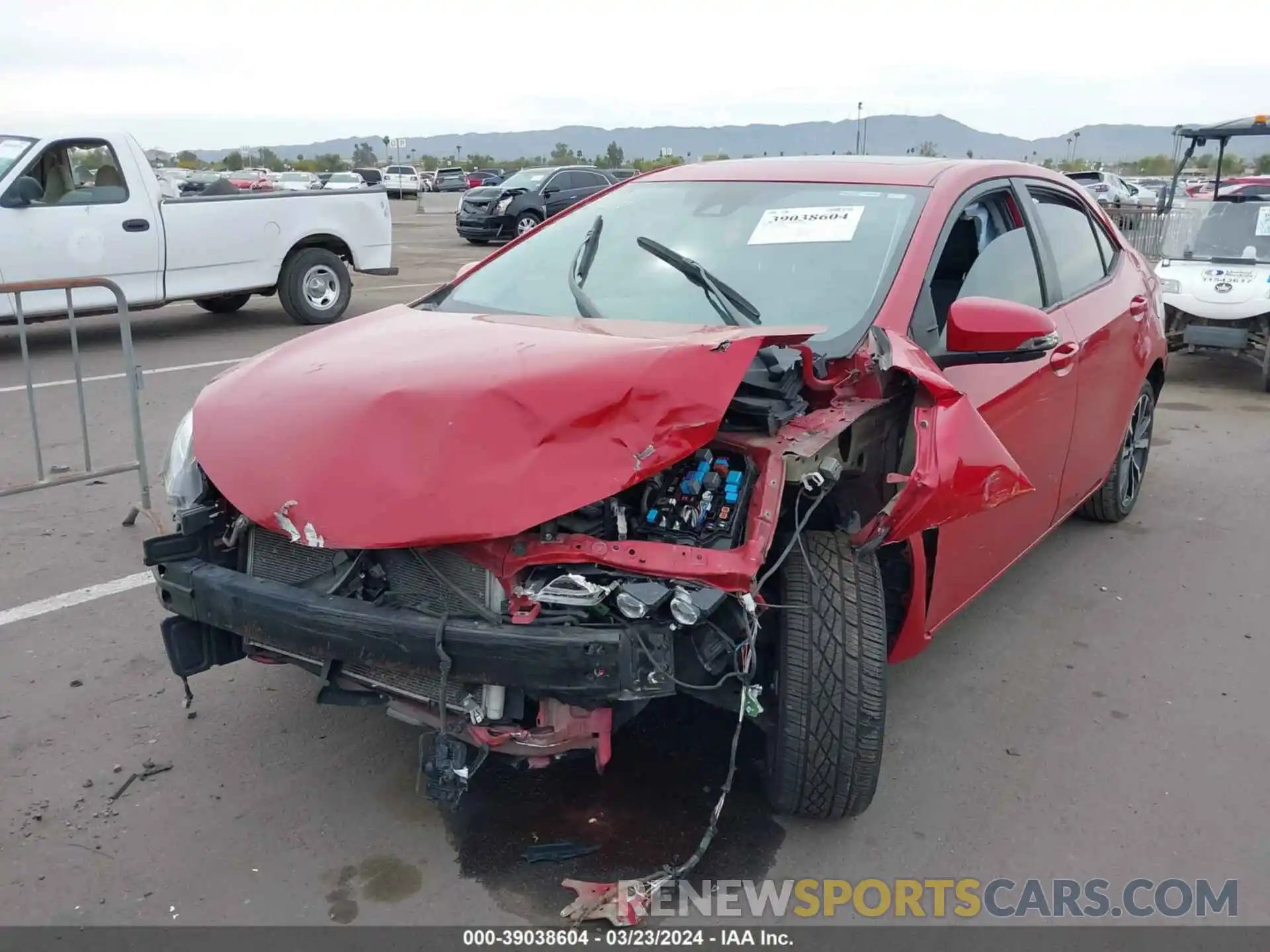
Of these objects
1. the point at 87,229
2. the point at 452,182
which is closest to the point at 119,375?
the point at 87,229

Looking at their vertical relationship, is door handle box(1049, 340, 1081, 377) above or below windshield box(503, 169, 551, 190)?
below

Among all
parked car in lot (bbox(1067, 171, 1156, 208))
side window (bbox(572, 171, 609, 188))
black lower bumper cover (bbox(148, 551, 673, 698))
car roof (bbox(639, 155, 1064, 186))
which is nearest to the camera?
black lower bumper cover (bbox(148, 551, 673, 698))

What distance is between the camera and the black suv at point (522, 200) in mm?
22859

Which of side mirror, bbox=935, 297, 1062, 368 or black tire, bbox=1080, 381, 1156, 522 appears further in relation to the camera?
black tire, bbox=1080, 381, 1156, 522

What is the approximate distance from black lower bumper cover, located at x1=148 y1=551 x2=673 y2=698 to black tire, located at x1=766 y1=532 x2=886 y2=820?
1.35ft

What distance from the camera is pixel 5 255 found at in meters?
9.27

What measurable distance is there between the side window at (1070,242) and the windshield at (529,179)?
64.2ft

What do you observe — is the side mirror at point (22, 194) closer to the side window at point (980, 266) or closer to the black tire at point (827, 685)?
the side window at point (980, 266)

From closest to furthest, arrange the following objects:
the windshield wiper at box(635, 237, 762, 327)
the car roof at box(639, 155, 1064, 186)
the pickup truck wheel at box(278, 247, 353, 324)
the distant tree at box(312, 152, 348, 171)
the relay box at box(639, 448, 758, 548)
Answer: the relay box at box(639, 448, 758, 548) → the windshield wiper at box(635, 237, 762, 327) → the car roof at box(639, 155, 1064, 186) → the pickup truck wheel at box(278, 247, 353, 324) → the distant tree at box(312, 152, 348, 171)

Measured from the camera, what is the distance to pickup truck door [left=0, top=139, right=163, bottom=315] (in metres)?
9.39

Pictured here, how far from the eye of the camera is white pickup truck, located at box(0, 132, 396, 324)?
9.45 meters

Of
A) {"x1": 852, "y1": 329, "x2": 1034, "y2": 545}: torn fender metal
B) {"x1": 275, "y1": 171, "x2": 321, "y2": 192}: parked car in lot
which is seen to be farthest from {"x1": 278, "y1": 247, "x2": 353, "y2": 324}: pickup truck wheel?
{"x1": 275, "y1": 171, "x2": 321, "y2": 192}: parked car in lot

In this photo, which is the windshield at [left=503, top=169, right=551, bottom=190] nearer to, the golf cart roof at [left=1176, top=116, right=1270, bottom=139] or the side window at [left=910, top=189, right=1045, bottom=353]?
the golf cart roof at [left=1176, top=116, right=1270, bottom=139]

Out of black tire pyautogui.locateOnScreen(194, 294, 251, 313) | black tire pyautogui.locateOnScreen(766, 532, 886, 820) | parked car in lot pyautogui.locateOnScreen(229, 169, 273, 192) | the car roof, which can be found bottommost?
black tire pyautogui.locateOnScreen(194, 294, 251, 313)
